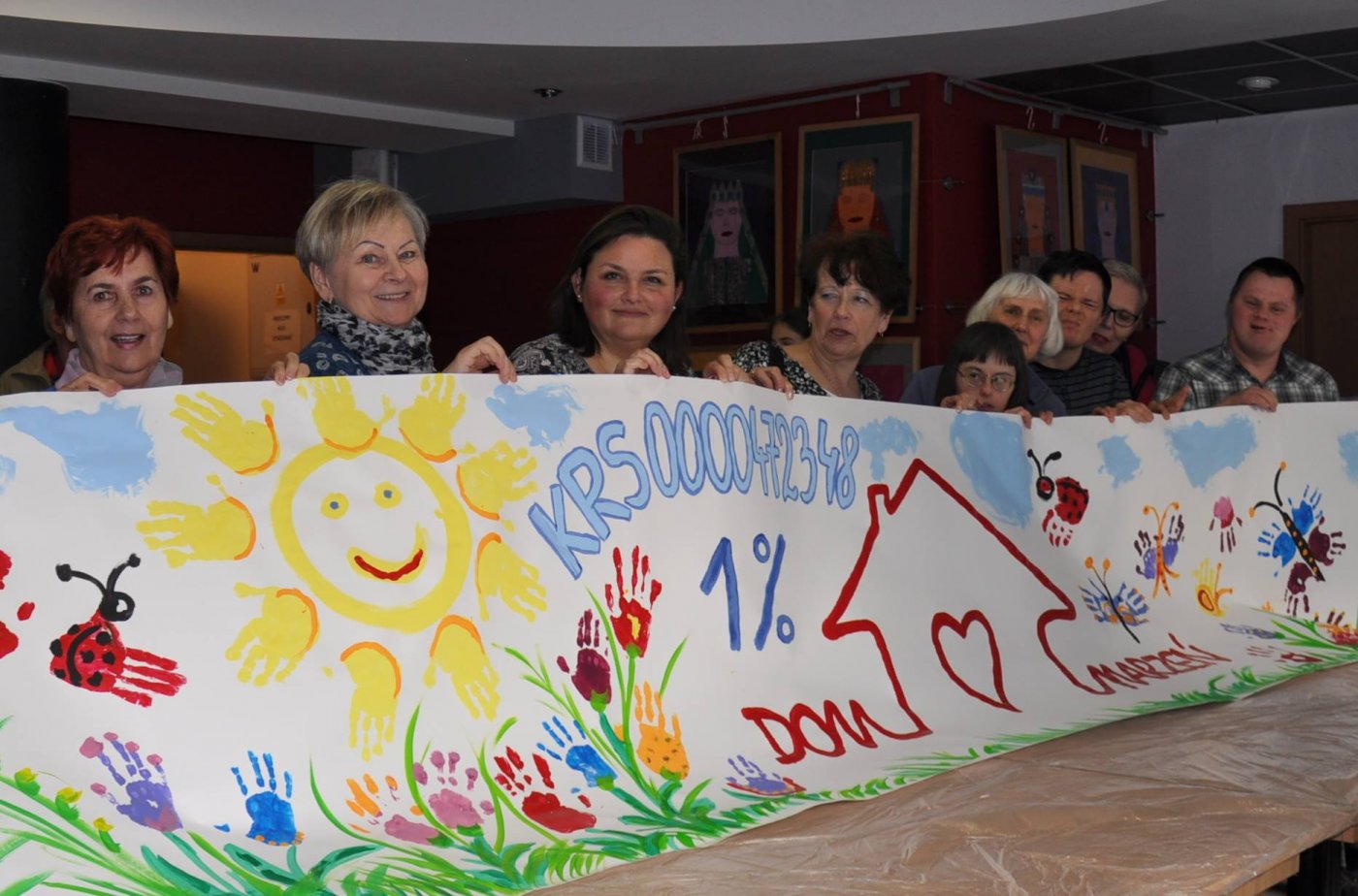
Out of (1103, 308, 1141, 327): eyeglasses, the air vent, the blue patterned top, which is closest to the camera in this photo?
the blue patterned top

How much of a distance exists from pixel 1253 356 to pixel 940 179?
2857 millimetres

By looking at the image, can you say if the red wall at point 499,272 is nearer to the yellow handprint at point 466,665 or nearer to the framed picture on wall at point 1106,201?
the framed picture on wall at point 1106,201

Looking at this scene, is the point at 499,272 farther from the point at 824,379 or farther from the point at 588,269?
the point at 588,269

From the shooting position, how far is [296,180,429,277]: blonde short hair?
2463 millimetres

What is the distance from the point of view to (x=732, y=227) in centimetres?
736

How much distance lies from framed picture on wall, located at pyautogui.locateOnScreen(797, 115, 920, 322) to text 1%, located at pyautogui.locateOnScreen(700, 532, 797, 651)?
4129mm

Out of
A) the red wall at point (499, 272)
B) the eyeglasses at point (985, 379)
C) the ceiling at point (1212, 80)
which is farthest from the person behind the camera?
the red wall at point (499, 272)

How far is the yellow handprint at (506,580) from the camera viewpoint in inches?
87.1

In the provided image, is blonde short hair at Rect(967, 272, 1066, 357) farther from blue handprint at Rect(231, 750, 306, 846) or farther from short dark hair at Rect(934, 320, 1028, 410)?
blue handprint at Rect(231, 750, 306, 846)

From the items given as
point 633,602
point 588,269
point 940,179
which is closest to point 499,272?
point 940,179

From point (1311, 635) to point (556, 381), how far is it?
216 centimetres

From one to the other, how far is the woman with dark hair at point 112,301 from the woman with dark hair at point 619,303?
2.15 feet

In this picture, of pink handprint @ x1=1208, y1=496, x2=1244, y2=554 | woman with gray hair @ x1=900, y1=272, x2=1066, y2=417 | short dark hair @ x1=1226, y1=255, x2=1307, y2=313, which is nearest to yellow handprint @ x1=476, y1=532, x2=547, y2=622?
woman with gray hair @ x1=900, y1=272, x2=1066, y2=417

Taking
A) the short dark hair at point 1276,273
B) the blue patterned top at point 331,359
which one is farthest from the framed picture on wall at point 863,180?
the blue patterned top at point 331,359
